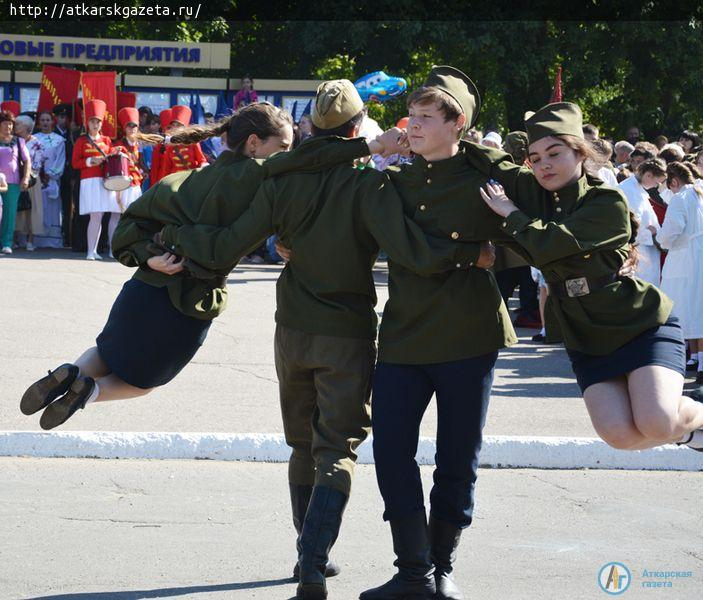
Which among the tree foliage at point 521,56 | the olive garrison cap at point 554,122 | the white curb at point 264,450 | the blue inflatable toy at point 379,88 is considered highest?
the tree foliage at point 521,56

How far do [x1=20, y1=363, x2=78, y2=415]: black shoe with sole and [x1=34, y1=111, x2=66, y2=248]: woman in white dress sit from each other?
1316cm

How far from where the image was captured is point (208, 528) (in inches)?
215

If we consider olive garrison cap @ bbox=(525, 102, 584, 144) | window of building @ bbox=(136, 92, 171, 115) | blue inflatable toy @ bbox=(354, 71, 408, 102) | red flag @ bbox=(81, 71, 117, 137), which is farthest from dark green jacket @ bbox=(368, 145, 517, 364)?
window of building @ bbox=(136, 92, 171, 115)

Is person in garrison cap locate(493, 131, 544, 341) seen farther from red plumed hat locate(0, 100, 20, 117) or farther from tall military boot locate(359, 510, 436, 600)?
red plumed hat locate(0, 100, 20, 117)

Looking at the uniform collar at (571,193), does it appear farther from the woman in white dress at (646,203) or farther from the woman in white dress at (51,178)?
the woman in white dress at (51,178)

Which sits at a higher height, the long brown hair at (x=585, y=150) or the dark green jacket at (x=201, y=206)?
the long brown hair at (x=585, y=150)

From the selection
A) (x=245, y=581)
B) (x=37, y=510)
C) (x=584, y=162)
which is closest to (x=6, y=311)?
(x=37, y=510)

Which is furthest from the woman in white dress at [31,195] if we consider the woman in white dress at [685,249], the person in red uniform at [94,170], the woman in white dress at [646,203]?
the woman in white dress at [685,249]

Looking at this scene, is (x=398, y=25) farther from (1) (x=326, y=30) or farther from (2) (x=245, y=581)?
(2) (x=245, y=581)

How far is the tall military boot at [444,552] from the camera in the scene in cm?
464

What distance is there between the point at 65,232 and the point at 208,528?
13.6m

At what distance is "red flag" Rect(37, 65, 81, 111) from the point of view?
1959 cm

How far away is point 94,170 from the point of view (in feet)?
54.4

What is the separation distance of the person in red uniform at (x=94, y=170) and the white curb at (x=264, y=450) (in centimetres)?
1034
